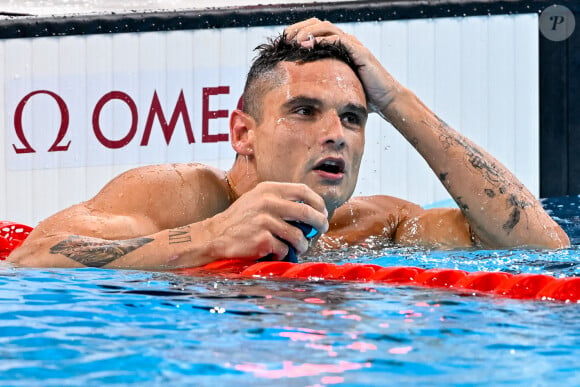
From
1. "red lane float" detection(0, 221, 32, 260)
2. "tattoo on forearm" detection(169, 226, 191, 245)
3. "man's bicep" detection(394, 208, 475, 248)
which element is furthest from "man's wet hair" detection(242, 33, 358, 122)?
"red lane float" detection(0, 221, 32, 260)

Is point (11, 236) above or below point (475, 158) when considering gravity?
below

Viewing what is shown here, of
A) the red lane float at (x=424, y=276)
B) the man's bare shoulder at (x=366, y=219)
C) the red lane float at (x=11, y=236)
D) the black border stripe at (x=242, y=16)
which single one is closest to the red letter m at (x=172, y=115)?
the black border stripe at (x=242, y=16)

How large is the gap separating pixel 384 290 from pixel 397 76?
3339mm

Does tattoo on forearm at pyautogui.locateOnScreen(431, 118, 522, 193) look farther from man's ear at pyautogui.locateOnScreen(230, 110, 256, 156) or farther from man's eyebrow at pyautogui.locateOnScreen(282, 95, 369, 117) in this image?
man's ear at pyautogui.locateOnScreen(230, 110, 256, 156)

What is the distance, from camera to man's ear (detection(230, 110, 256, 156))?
10.2ft

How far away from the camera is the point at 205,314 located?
1.99m

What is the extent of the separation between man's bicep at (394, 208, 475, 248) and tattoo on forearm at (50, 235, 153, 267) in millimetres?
1221

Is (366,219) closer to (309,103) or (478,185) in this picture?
(478,185)

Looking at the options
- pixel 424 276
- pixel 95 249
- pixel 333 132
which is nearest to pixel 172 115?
pixel 333 132

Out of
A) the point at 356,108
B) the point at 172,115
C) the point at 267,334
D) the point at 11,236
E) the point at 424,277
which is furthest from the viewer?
the point at 172,115

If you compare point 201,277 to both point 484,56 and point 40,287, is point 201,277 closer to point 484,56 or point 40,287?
point 40,287

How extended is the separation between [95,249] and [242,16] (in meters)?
3.13

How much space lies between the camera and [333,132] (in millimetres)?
2861

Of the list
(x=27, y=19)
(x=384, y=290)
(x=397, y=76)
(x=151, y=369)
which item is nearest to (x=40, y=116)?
(x=27, y=19)
